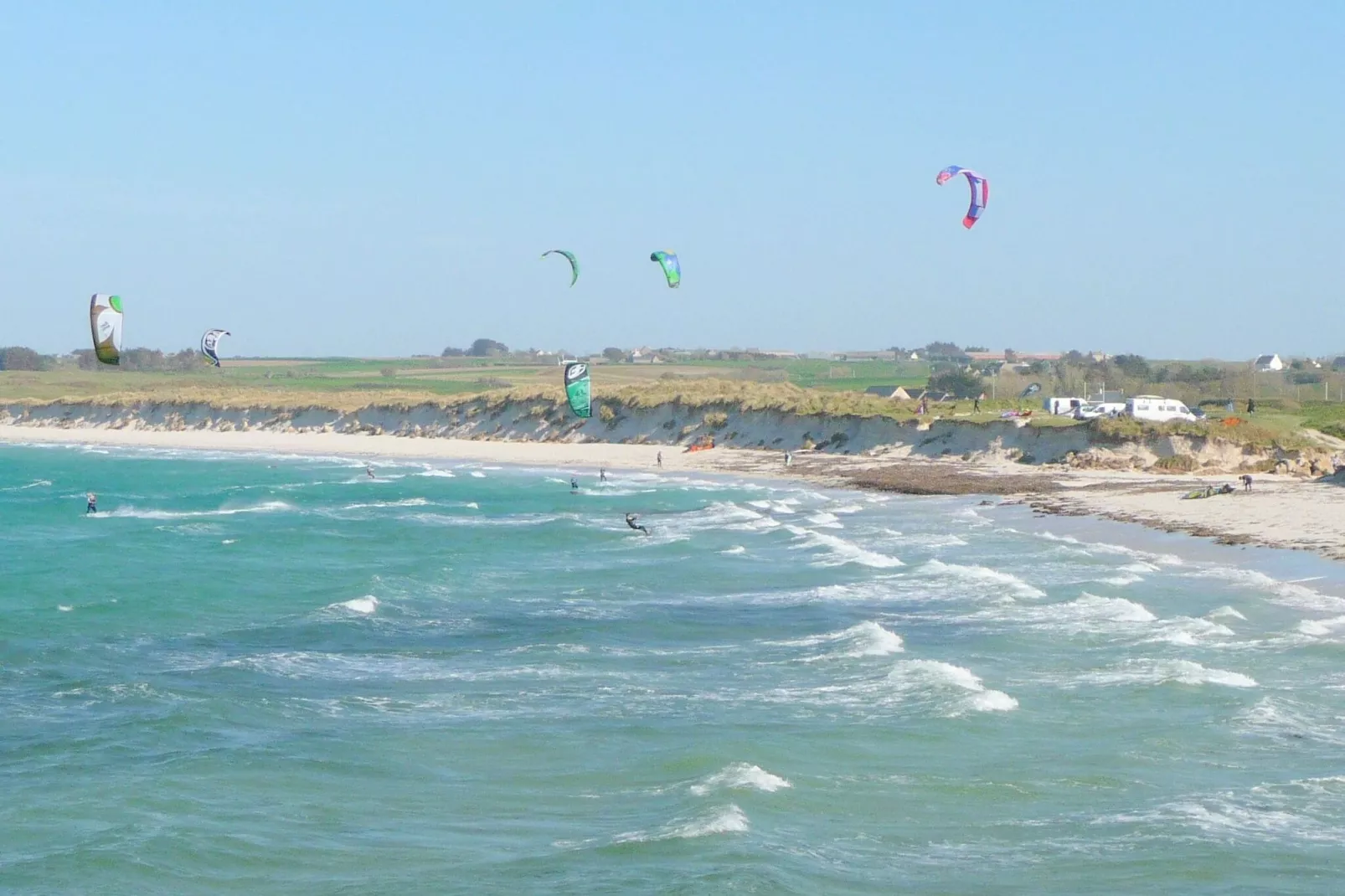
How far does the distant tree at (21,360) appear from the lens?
13188 centimetres

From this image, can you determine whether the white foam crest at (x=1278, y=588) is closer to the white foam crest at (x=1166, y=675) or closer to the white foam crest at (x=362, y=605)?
the white foam crest at (x=1166, y=675)

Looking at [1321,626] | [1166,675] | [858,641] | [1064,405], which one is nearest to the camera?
[1166,675]

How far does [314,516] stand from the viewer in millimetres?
37000

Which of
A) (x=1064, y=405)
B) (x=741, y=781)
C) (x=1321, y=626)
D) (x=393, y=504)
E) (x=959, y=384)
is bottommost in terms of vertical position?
(x=393, y=504)

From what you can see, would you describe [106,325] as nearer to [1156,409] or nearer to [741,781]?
[741,781]

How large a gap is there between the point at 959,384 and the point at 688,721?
192 ft

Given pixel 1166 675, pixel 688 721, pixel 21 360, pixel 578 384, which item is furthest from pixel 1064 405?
pixel 21 360

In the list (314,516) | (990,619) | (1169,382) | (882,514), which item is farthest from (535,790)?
(1169,382)

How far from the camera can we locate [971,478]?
128 ft

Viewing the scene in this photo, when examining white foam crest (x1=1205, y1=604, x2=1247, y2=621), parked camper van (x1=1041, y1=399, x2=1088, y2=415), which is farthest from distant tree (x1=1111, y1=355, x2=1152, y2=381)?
white foam crest (x1=1205, y1=604, x2=1247, y2=621)

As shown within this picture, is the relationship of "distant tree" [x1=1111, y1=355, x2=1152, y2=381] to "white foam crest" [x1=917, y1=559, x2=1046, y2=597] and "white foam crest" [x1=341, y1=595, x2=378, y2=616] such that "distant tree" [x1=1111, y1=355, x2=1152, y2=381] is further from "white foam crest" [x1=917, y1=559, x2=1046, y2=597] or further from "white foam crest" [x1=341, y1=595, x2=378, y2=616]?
"white foam crest" [x1=341, y1=595, x2=378, y2=616]

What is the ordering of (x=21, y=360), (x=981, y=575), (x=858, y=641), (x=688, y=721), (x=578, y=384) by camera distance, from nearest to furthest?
(x=688, y=721) → (x=858, y=641) → (x=981, y=575) → (x=578, y=384) → (x=21, y=360)

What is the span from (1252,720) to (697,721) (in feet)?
16.7

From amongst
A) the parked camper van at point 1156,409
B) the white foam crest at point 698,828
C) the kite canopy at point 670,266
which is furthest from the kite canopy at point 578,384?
the white foam crest at point 698,828
